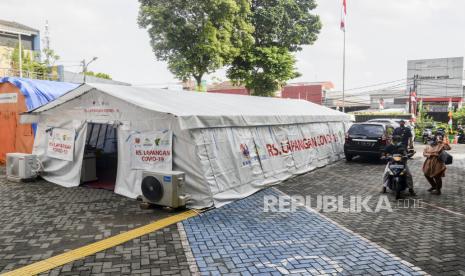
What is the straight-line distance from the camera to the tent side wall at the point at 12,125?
1427 cm

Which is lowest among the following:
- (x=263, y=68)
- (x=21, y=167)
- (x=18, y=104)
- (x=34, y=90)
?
(x=21, y=167)

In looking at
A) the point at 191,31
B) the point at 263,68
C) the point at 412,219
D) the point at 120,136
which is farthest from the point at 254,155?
the point at 263,68

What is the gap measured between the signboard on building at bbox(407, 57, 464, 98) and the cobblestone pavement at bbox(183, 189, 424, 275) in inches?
2067

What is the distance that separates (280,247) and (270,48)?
1001 inches

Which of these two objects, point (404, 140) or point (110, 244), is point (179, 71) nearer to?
point (404, 140)

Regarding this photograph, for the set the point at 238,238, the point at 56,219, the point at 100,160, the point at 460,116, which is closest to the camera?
the point at 238,238

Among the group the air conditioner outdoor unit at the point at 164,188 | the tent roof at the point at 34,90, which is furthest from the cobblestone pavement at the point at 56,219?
the tent roof at the point at 34,90

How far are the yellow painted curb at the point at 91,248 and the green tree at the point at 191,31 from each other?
64.1 feet

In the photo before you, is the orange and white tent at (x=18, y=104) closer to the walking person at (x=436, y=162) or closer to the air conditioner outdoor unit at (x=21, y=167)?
the air conditioner outdoor unit at (x=21, y=167)

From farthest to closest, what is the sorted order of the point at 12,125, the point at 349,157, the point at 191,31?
the point at 191,31 → the point at 349,157 → the point at 12,125

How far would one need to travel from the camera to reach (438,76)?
54031 mm

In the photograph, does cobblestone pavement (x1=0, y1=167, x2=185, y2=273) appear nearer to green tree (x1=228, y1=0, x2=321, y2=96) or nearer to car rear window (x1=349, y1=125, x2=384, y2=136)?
car rear window (x1=349, y1=125, x2=384, y2=136)

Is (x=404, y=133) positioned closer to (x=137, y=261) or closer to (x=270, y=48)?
(x=137, y=261)

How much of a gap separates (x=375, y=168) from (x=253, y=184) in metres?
6.65
